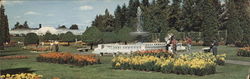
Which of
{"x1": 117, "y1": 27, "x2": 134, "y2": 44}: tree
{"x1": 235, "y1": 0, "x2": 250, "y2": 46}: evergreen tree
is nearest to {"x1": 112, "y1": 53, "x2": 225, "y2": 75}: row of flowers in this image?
{"x1": 117, "y1": 27, "x2": 134, "y2": 44}: tree

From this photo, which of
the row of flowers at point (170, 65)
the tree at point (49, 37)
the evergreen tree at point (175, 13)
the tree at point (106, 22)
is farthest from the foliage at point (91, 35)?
the tree at point (106, 22)

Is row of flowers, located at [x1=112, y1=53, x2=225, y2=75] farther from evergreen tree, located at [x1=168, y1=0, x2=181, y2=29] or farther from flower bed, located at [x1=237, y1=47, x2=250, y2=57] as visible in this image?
evergreen tree, located at [x1=168, y1=0, x2=181, y2=29]

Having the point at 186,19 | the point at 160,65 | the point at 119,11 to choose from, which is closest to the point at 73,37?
the point at 186,19

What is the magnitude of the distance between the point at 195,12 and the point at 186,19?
2.06 m

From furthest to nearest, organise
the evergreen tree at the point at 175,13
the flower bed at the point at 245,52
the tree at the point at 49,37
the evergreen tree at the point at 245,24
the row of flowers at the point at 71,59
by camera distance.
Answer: the tree at the point at 49,37 → the evergreen tree at the point at 175,13 → the evergreen tree at the point at 245,24 → the flower bed at the point at 245,52 → the row of flowers at the point at 71,59

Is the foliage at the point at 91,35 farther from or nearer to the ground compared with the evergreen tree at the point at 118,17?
nearer to the ground

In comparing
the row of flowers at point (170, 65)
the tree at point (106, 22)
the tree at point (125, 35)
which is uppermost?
the tree at point (106, 22)

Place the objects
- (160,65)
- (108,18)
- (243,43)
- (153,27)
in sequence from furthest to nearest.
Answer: (108,18)
(153,27)
(243,43)
(160,65)

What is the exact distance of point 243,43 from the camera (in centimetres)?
3566

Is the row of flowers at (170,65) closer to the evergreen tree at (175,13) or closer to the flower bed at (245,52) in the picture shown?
the flower bed at (245,52)

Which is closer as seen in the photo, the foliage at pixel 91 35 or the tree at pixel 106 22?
the foliage at pixel 91 35

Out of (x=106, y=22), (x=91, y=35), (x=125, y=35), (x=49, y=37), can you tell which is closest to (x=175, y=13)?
(x=106, y=22)

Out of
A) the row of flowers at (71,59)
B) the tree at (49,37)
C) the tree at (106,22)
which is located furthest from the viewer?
the tree at (106,22)

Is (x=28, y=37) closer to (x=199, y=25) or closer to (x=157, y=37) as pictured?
(x=157, y=37)
